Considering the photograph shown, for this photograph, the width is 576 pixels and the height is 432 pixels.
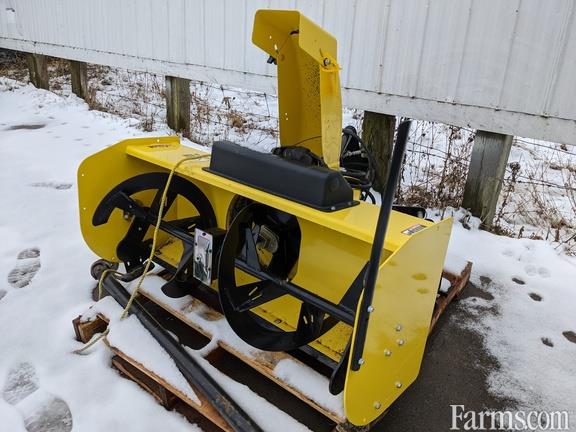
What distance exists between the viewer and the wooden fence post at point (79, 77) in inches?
298

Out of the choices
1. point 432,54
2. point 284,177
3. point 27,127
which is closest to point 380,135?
point 432,54

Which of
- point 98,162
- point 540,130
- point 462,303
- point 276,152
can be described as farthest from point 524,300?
point 98,162

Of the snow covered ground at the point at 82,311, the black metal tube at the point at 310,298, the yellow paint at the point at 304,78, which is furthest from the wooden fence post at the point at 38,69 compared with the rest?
the black metal tube at the point at 310,298

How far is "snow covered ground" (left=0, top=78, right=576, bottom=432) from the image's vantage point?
74.9 inches

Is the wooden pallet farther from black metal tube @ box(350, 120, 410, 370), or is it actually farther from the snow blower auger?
black metal tube @ box(350, 120, 410, 370)

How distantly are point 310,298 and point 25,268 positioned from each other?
206cm

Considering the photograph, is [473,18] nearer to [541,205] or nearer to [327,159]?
[327,159]

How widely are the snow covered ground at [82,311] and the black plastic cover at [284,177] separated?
1.03 m

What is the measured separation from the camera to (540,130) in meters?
2.96

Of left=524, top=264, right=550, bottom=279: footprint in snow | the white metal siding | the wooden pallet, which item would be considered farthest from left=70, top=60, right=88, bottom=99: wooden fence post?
left=524, top=264, right=550, bottom=279: footprint in snow

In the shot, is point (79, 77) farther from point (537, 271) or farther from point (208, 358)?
point (537, 271)

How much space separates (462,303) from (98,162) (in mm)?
2237

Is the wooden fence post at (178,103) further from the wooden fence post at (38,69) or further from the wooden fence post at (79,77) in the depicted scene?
the wooden fence post at (38,69)

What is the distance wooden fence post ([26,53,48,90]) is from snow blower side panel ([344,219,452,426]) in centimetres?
868
